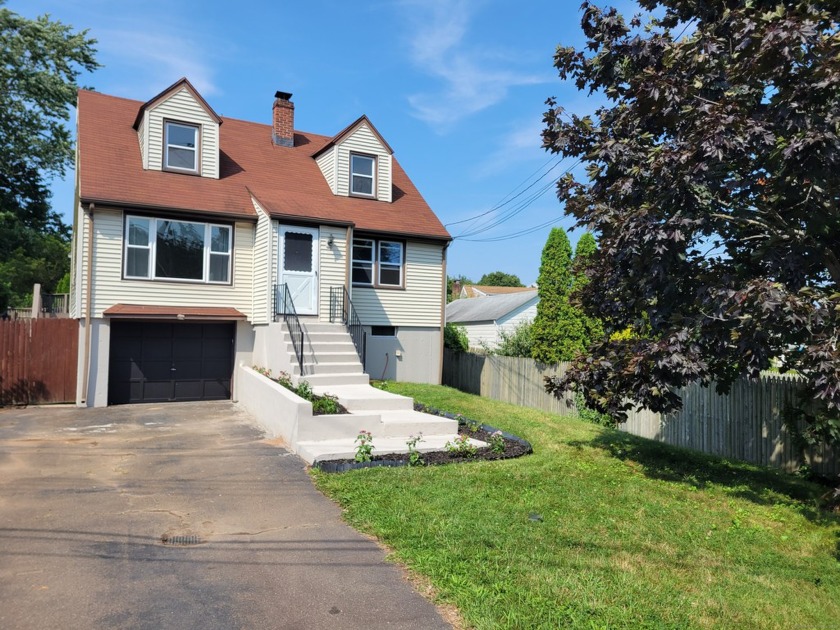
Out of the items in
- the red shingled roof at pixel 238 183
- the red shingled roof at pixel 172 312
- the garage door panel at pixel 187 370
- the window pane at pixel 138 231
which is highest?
the red shingled roof at pixel 238 183

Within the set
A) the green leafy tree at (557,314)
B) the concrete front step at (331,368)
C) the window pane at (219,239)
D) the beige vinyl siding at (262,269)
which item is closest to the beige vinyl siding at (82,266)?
the window pane at (219,239)

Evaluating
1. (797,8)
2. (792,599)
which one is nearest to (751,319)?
(792,599)

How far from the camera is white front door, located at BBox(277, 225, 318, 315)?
15.7 m

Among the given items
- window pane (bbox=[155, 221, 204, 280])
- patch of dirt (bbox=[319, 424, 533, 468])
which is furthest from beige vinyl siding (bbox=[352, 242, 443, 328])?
patch of dirt (bbox=[319, 424, 533, 468])

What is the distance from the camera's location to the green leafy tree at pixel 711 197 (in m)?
5.91

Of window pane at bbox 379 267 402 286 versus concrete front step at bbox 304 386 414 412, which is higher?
window pane at bbox 379 267 402 286

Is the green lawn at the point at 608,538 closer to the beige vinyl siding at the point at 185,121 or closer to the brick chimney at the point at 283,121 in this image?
the beige vinyl siding at the point at 185,121

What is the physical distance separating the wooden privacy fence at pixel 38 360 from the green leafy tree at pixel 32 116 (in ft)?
58.5

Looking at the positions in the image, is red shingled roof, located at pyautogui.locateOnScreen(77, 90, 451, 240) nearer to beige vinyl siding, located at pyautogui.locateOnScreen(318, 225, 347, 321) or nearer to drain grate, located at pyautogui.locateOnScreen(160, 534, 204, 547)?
beige vinyl siding, located at pyautogui.locateOnScreen(318, 225, 347, 321)

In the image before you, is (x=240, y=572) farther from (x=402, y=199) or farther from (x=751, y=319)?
(x=402, y=199)

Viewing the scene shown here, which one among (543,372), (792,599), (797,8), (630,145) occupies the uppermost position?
(797,8)

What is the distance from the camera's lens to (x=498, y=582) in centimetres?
471

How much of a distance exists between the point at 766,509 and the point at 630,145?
16.4ft

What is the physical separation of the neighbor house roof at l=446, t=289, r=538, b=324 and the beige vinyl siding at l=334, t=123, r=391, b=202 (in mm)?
17359
